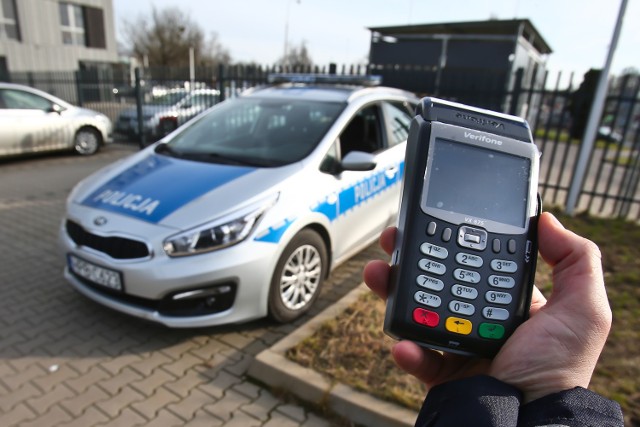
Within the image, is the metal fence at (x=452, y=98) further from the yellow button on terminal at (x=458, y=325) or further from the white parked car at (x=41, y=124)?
the yellow button on terminal at (x=458, y=325)

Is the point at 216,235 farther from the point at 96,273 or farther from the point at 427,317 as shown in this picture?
the point at 427,317

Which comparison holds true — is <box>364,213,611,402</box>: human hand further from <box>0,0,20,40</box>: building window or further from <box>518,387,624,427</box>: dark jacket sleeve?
<box>0,0,20,40</box>: building window

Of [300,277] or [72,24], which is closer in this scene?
[300,277]

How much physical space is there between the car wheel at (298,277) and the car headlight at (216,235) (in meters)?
0.34

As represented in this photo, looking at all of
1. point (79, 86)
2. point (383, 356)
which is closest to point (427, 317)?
point (383, 356)

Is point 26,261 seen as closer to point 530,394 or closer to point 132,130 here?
point 530,394

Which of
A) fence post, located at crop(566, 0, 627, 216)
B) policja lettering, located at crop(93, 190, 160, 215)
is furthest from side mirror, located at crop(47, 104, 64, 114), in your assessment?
fence post, located at crop(566, 0, 627, 216)

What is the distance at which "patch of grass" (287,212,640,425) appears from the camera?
7.54ft

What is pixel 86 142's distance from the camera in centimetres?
945

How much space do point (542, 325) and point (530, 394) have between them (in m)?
0.17

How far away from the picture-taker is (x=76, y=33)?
26391 millimetres

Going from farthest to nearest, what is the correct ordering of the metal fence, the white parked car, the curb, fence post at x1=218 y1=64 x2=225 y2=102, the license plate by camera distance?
1. fence post at x1=218 y1=64 x2=225 y2=102
2. the white parked car
3. the metal fence
4. the license plate
5. the curb

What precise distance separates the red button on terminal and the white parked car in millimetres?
9230

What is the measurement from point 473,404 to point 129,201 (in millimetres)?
2581
